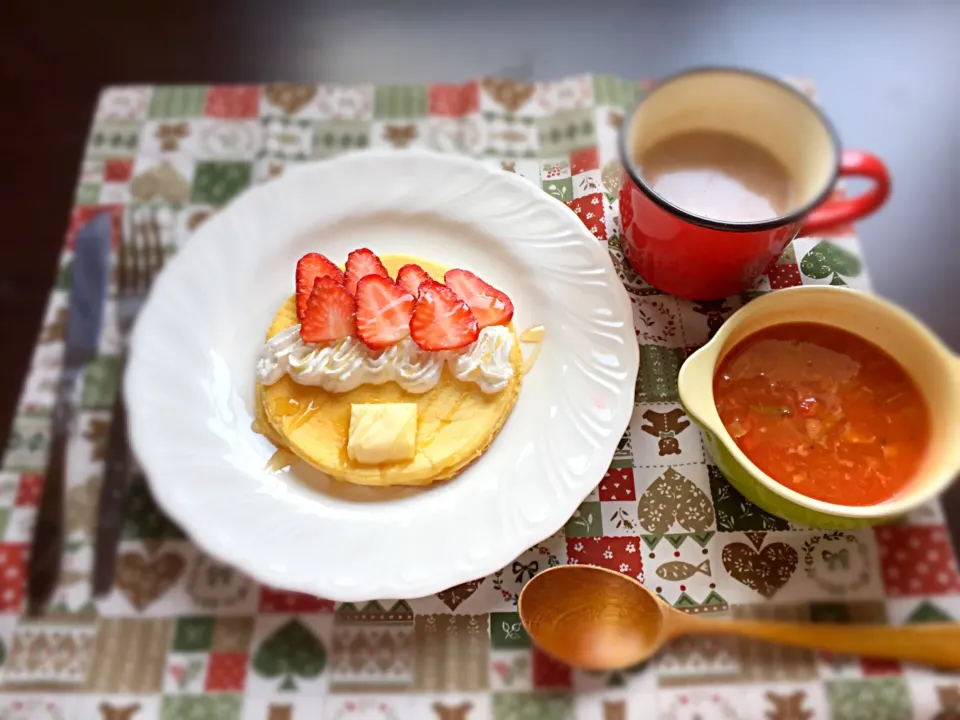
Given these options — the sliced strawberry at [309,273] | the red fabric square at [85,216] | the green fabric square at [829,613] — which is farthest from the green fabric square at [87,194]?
the green fabric square at [829,613]

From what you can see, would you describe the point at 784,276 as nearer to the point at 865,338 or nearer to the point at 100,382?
the point at 865,338

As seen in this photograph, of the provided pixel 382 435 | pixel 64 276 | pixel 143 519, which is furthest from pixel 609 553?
pixel 64 276

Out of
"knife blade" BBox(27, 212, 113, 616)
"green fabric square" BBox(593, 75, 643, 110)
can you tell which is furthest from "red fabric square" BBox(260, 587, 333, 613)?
"green fabric square" BBox(593, 75, 643, 110)

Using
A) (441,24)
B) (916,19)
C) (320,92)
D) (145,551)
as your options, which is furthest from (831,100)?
(145,551)

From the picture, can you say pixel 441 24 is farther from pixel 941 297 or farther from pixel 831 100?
pixel 941 297

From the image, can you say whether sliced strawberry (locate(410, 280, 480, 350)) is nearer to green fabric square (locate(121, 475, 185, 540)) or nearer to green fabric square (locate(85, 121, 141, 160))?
green fabric square (locate(121, 475, 185, 540))
